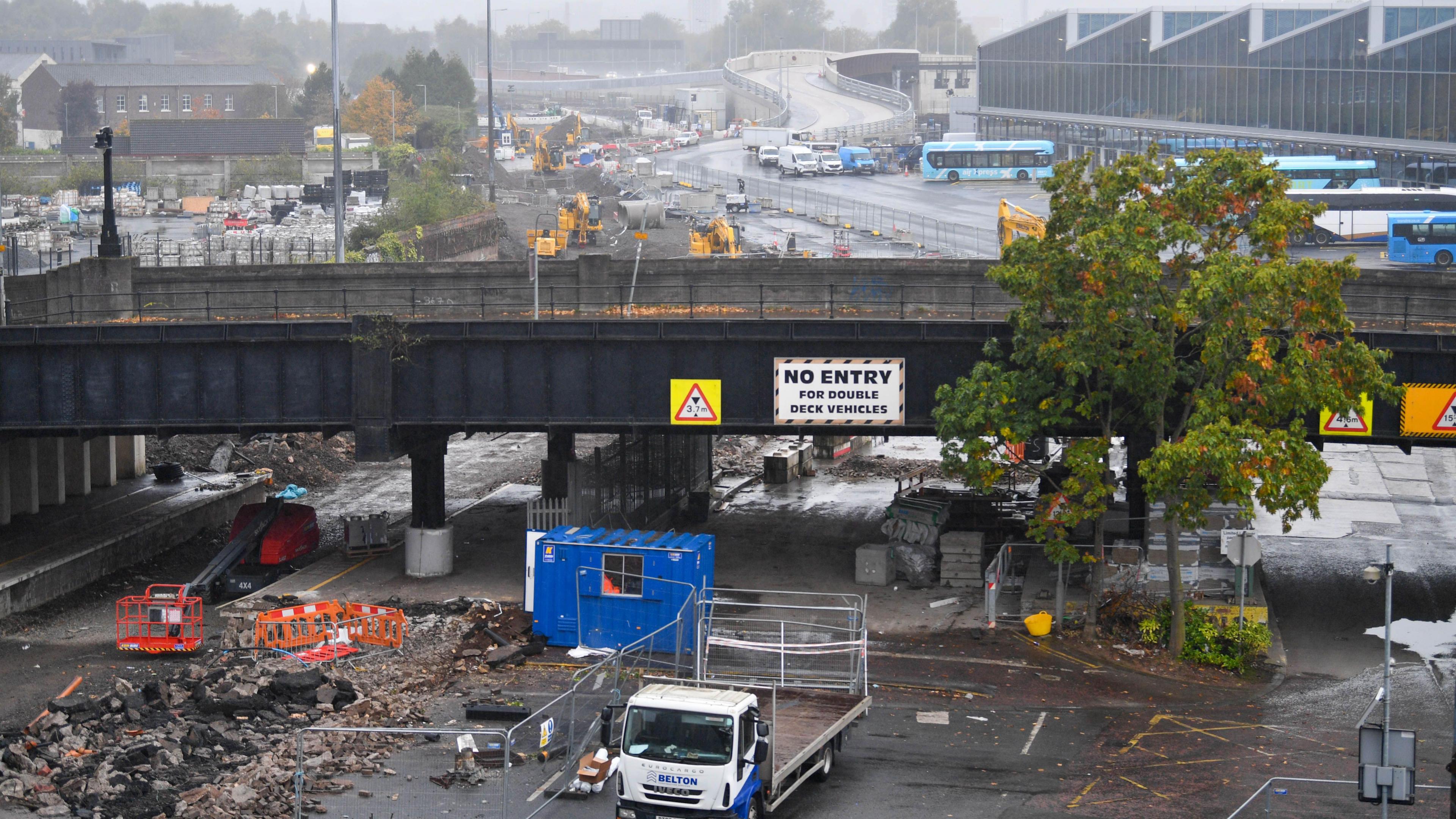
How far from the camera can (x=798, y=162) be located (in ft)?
367

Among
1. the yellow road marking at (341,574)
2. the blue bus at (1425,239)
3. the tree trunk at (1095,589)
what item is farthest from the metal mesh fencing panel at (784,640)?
the blue bus at (1425,239)

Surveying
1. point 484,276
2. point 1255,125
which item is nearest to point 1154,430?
point 484,276

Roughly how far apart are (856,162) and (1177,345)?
89289 millimetres

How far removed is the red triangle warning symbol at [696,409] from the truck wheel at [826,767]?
12.3 metres

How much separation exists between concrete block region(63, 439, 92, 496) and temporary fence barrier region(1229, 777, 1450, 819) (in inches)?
1273

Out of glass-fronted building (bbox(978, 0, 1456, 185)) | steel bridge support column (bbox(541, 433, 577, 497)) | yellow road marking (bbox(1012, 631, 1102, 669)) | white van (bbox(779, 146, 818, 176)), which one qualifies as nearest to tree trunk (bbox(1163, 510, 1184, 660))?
yellow road marking (bbox(1012, 631, 1102, 669))

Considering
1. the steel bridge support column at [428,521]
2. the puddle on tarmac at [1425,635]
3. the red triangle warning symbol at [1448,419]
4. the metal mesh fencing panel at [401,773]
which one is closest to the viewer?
the metal mesh fencing panel at [401,773]

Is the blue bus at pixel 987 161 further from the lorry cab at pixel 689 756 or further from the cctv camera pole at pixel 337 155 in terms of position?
the lorry cab at pixel 689 756

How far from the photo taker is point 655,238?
76938 mm

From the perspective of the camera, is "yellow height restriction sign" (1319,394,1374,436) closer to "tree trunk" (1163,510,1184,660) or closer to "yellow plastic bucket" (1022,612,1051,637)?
"tree trunk" (1163,510,1184,660)

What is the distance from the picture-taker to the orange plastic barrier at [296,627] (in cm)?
2723

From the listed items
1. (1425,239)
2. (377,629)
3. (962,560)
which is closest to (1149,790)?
(962,560)

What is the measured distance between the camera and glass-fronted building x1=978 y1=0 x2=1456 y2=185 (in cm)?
8631

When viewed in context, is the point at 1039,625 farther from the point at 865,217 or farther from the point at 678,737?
the point at 865,217
